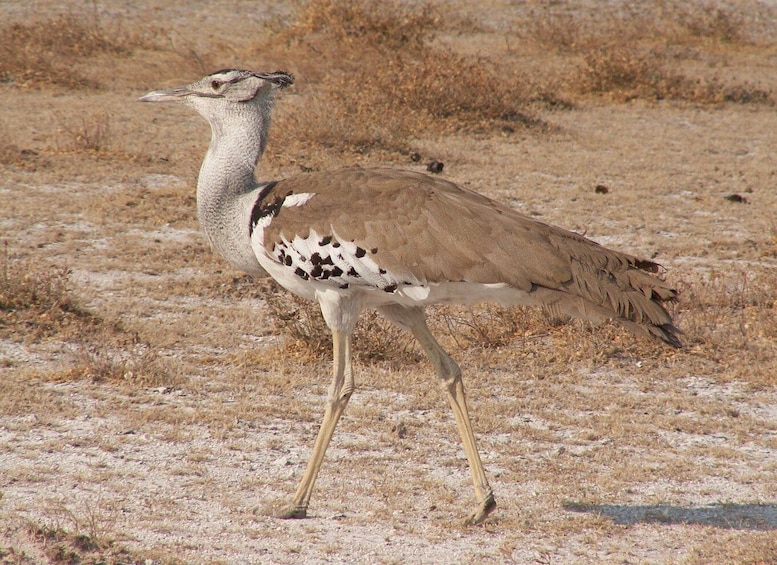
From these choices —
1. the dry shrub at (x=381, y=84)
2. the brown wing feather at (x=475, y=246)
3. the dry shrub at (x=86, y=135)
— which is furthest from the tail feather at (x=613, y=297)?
the dry shrub at (x=86, y=135)

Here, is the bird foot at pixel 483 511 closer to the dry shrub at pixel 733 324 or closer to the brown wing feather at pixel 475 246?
the brown wing feather at pixel 475 246

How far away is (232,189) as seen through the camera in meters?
4.00

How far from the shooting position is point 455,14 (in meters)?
15.9

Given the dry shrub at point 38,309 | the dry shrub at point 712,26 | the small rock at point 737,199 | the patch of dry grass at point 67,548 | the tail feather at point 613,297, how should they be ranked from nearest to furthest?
the patch of dry grass at point 67,548 → the tail feather at point 613,297 → the dry shrub at point 38,309 → the small rock at point 737,199 → the dry shrub at point 712,26

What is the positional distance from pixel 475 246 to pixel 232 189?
1070 mm

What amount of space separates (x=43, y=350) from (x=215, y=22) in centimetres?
1028

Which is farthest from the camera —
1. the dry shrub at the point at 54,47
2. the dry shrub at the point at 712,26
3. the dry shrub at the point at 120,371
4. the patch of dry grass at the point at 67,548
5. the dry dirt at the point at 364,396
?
the dry shrub at the point at 712,26

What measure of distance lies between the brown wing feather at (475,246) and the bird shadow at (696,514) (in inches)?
34.1

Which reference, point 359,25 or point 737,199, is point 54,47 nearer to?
point 359,25

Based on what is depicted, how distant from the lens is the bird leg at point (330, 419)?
393cm

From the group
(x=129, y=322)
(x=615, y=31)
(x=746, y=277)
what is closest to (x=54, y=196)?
(x=129, y=322)

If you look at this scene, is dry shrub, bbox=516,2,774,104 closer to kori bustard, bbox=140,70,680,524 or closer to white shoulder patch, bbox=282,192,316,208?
kori bustard, bbox=140,70,680,524

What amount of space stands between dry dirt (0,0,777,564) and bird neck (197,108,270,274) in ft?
3.48

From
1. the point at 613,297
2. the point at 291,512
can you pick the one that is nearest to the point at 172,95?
the point at 291,512
